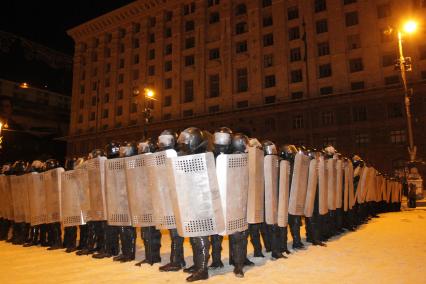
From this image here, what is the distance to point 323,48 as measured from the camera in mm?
38094

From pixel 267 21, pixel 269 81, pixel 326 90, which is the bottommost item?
pixel 326 90

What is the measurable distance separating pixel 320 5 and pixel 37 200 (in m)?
39.4

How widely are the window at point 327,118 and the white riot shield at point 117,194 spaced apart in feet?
109

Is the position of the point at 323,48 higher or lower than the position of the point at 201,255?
higher

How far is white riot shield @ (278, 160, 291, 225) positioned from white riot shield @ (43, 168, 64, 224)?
484 cm

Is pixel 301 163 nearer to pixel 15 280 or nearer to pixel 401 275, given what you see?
pixel 401 275

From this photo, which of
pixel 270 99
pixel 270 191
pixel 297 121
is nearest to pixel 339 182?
→ pixel 270 191

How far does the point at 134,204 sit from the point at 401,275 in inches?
165

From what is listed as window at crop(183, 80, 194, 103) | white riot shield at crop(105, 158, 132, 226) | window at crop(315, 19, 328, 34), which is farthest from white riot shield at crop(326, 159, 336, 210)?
window at crop(183, 80, 194, 103)

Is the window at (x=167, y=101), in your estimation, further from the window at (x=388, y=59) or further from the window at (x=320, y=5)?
the window at (x=388, y=59)

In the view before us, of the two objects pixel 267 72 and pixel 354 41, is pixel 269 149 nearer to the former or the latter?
pixel 354 41

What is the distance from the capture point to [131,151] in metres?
6.32

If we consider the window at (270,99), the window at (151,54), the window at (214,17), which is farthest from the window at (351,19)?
the window at (151,54)

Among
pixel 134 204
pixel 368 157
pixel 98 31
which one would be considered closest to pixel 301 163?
pixel 134 204
